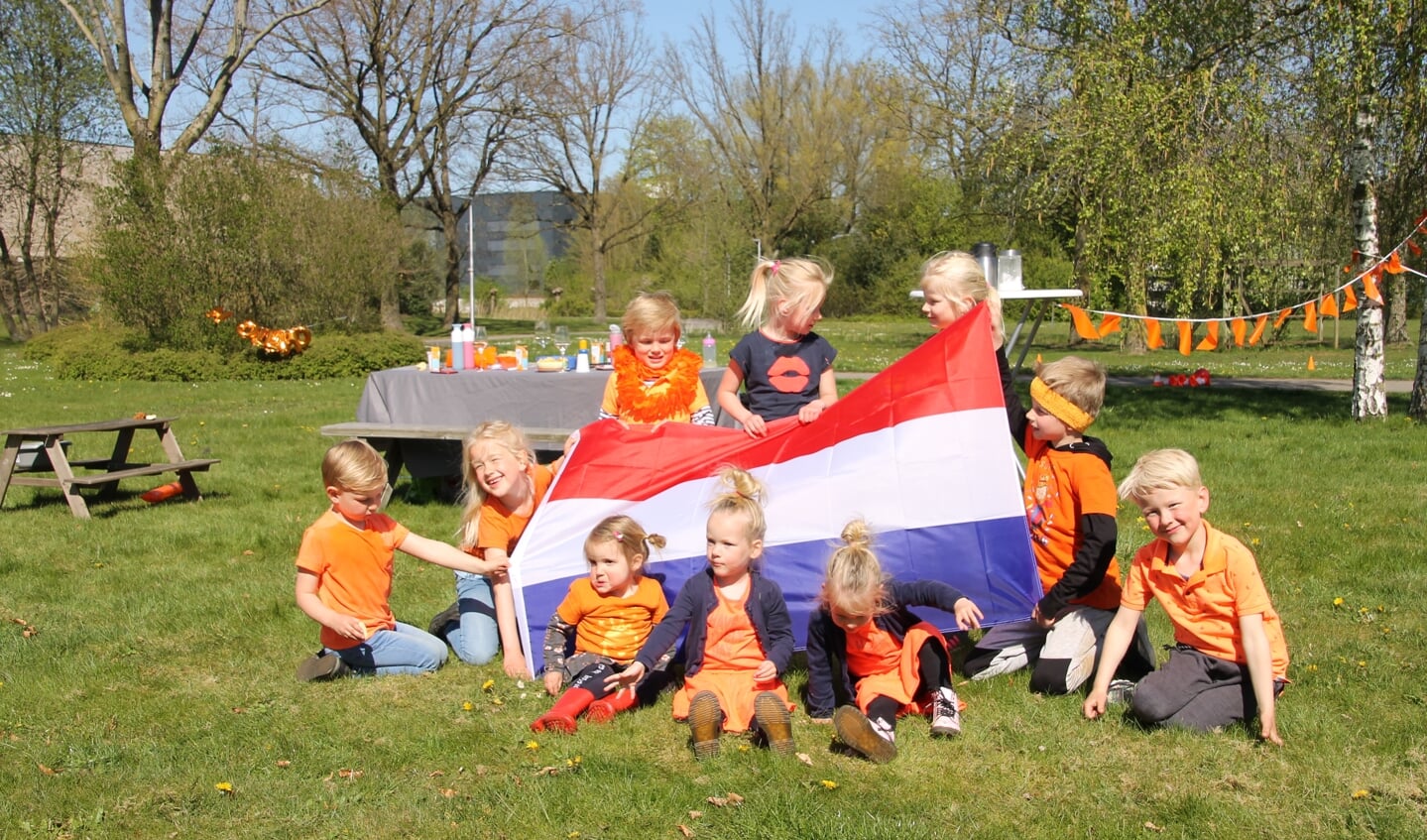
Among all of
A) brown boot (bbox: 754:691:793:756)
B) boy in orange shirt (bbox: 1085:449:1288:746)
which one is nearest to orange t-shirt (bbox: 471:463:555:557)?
brown boot (bbox: 754:691:793:756)

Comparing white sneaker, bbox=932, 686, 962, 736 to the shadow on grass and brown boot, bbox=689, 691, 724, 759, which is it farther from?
the shadow on grass

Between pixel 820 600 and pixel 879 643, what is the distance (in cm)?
29

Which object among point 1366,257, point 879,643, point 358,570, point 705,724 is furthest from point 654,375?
point 1366,257

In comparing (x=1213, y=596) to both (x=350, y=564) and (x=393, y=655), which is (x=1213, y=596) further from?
(x=350, y=564)

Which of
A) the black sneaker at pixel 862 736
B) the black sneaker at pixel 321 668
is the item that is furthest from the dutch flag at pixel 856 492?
the black sneaker at pixel 321 668

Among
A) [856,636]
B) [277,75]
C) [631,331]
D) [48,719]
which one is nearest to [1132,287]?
[631,331]

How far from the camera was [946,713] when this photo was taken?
4.58 m

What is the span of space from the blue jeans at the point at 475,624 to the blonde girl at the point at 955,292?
2473 mm

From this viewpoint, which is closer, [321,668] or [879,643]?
[879,643]

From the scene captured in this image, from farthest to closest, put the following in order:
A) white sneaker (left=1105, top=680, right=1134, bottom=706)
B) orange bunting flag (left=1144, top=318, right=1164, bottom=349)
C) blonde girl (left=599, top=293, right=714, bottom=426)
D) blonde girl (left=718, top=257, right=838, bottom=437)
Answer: orange bunting flag (left=1144, top=318, right=1164, bottom=349), blonde girl (left=599, top=293, right=714, bottom=426), blonde girl (left=718, top=257, right=838, bottom=437), white sneaker (left=1105, top=680, right=1134, bottom=706)

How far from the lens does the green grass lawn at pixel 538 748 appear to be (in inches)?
152

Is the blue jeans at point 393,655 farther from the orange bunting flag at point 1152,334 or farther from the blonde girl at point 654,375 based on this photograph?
the orange bunting flag at point 1152,334

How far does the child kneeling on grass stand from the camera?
5203 millimetres

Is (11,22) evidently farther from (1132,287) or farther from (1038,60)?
(1132,287)
